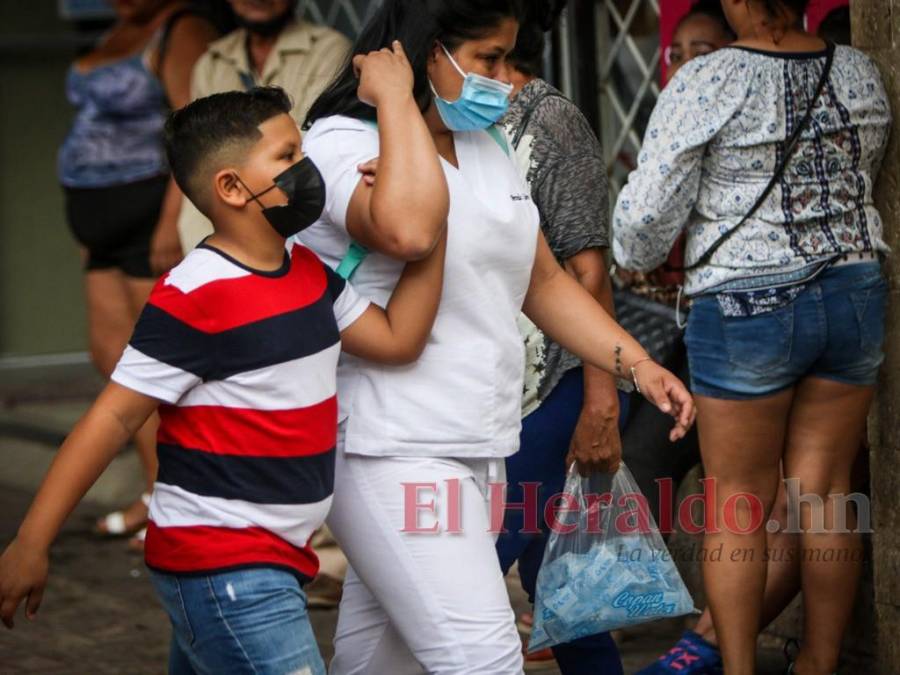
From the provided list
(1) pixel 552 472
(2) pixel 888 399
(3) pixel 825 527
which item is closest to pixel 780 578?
(3) pixel 825 527

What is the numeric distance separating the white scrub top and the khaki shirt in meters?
2.30

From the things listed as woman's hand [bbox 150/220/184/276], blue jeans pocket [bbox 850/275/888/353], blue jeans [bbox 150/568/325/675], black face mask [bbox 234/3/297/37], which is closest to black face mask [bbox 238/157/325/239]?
blue jeans [bbox 150/568/325/675]

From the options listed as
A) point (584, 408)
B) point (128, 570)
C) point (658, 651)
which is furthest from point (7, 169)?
point (584, 408)

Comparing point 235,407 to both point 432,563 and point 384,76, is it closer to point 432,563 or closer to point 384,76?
point 432,563

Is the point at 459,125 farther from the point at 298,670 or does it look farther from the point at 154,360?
the point at 298,670

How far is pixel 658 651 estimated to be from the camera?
4785 millimetres

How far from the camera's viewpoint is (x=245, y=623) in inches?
109

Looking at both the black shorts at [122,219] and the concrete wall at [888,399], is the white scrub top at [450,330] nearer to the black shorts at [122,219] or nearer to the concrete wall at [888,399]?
the concrete wall at [888,399]

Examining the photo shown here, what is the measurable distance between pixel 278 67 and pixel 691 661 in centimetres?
238

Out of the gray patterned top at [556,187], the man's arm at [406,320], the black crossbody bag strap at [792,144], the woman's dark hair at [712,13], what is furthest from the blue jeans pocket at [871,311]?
the man's arm at [406,320]

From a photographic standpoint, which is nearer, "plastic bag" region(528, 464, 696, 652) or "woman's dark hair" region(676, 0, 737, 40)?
"plastic bag" region(528, 464, 696, 652)

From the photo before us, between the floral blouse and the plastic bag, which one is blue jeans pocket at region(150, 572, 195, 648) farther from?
the floral blouse

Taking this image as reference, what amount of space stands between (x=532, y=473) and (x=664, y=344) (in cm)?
88

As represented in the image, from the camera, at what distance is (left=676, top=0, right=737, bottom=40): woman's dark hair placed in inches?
178
